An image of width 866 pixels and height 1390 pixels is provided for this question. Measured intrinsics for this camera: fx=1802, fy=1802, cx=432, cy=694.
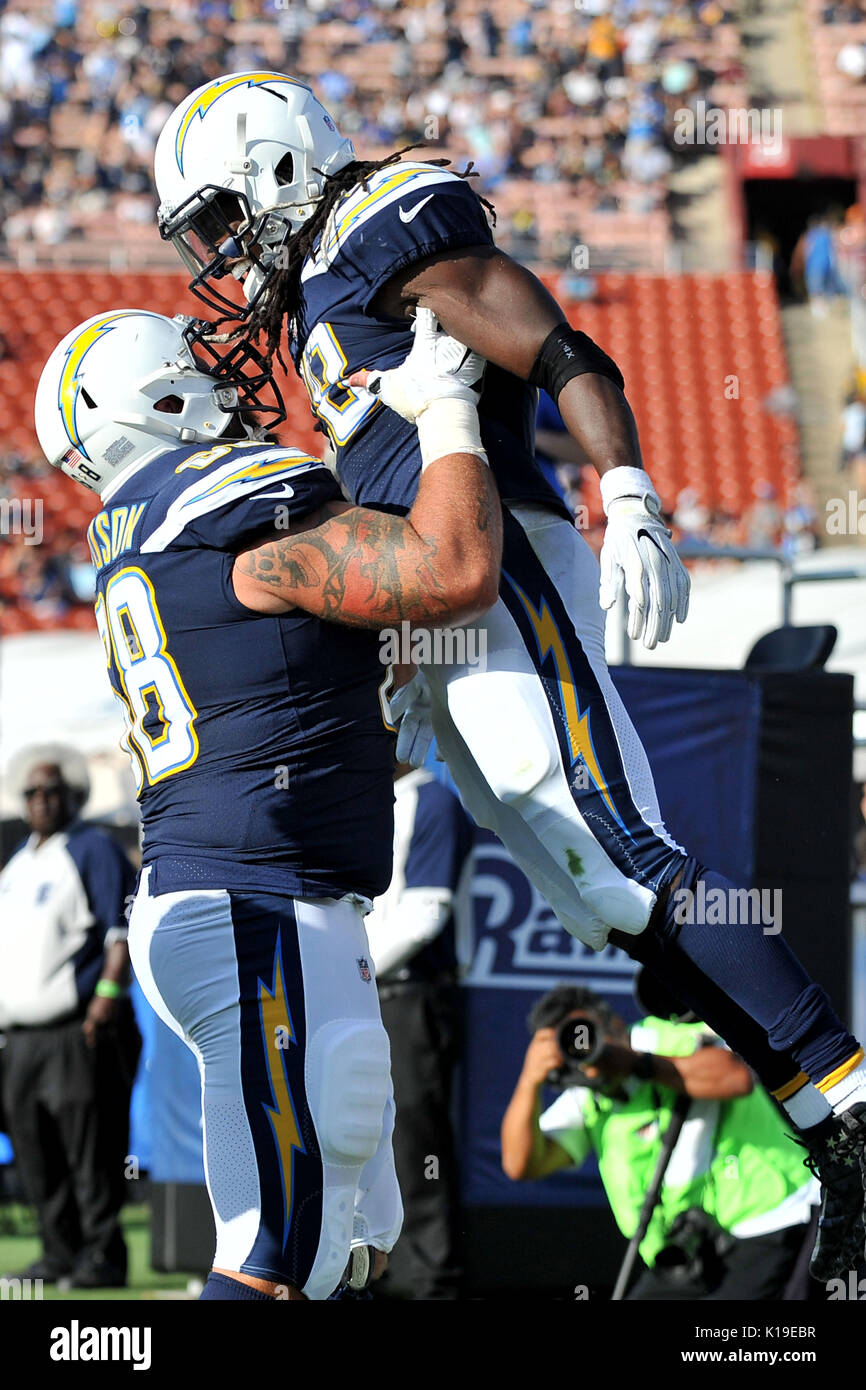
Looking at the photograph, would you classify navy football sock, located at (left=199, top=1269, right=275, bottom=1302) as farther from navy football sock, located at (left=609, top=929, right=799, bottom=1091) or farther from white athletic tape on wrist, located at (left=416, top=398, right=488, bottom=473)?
white athletic tape on wrist, located at (left=416, top=398, right=488, bottom=473)

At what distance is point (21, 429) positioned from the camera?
1617 cm

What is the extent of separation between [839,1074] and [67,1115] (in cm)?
427

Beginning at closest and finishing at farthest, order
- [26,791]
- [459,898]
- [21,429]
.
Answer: [459,898] → [26,791] → [21,429]

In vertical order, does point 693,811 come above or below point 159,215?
below

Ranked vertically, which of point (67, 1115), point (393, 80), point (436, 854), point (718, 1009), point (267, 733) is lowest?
point (67, 1115)

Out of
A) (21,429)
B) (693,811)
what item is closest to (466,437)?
(693,811)

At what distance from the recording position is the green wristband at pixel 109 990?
6211mm

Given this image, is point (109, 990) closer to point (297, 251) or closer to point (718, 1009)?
point (297, 251)

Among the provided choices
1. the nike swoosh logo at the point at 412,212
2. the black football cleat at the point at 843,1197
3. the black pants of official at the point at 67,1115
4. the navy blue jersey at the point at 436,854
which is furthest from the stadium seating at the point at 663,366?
the black football cleat at the point at 843,1197

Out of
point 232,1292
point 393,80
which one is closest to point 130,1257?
point 232,1292

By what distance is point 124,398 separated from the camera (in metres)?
2.76

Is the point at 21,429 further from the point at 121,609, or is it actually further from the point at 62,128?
the point at 121,609

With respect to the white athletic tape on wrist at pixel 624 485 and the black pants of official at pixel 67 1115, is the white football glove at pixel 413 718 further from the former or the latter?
the black pants of official at pixel 67 1115
